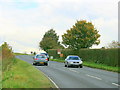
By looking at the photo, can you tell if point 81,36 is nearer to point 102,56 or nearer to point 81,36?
point 81,36

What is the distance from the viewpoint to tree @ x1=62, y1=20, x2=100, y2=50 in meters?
71.1

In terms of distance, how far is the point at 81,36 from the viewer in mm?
71500

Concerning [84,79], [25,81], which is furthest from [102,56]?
[25,81]

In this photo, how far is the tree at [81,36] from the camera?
71062 millimetres

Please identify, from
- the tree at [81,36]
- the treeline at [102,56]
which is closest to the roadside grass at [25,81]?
the treeline at [102,56]

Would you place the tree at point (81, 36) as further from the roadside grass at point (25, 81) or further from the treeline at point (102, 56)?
the roadside grass at point (25, 81)

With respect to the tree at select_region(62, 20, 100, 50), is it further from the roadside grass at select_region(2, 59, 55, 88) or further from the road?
the roadside grass at select_region(2, 59, 55, 88)

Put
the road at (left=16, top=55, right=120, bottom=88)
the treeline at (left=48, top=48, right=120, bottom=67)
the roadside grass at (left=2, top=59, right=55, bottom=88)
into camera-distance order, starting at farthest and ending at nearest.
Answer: the treeline at (left=48, top=48, right=120, bottom=67)
the road at (left=16, top=55, right=120, bottom=88)
the roadside grass at (left=2, top=59, right=55, bottom=88)

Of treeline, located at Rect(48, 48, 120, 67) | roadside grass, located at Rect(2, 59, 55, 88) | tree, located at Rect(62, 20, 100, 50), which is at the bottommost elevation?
roadside grass, located at Rect(2, 59, 55, 88)

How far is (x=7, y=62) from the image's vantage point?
27.5 m

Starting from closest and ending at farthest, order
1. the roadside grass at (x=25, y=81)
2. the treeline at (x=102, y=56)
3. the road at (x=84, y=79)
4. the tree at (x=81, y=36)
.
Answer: the roadside grass at (x=25, y=81) → the road at (x=84, y=79) → the treeline at (x=102, y=56) → the tree at (x=81, y=36)

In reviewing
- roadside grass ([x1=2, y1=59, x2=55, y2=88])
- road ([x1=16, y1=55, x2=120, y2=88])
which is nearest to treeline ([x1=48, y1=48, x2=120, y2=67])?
road ([x1=16, y1=55, x2=120, y2=88])

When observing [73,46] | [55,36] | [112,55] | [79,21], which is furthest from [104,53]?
[55,36]

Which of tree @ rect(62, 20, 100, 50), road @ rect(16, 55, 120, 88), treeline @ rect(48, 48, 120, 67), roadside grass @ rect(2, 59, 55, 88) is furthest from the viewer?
tree @ rect(62, 20, 100, 50)
